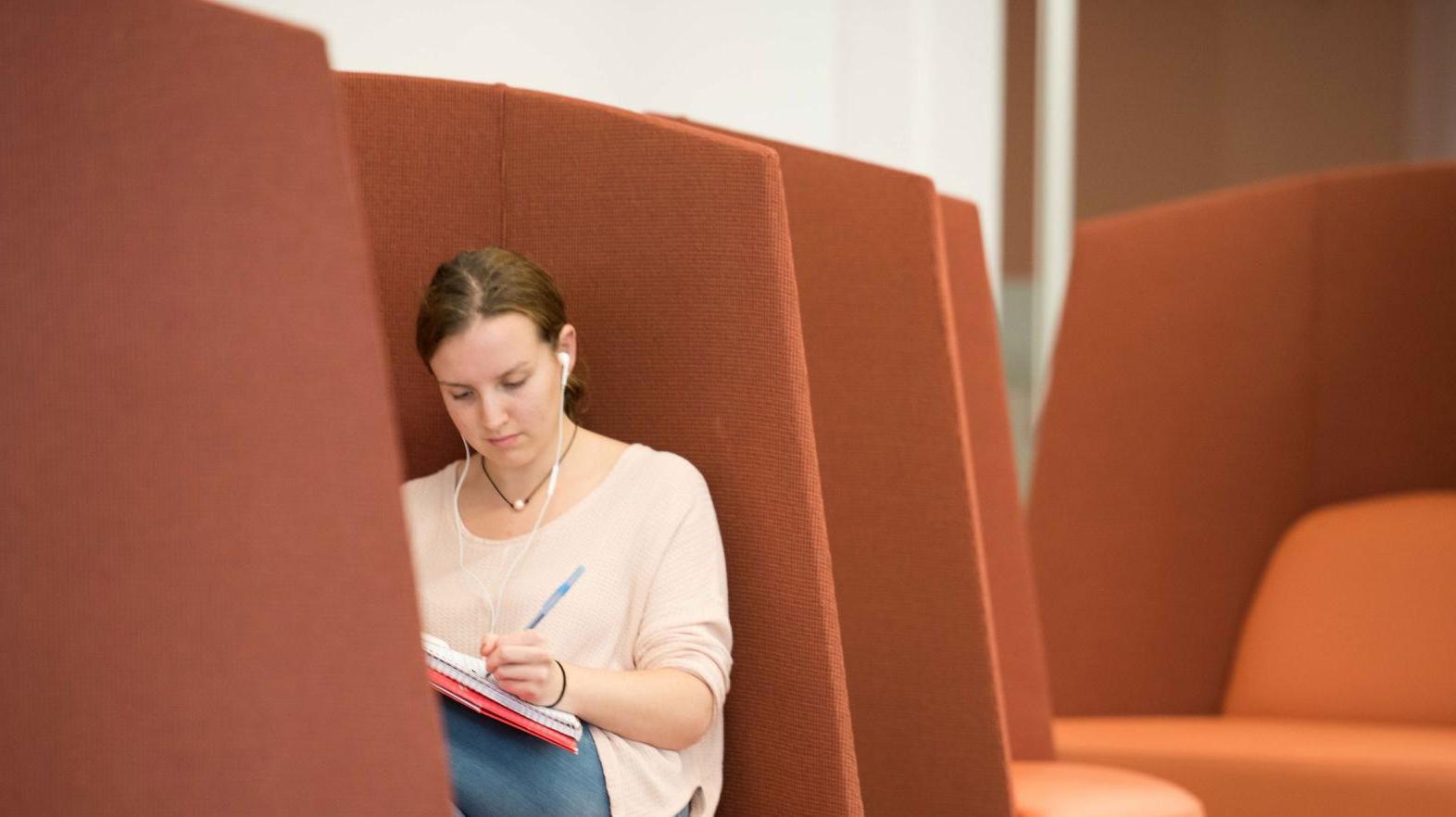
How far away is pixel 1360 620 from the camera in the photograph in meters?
2.45

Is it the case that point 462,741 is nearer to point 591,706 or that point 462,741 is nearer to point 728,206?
point 591,706

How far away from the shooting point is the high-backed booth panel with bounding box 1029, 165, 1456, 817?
2.46 m

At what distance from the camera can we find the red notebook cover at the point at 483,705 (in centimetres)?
126

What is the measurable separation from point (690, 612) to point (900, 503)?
1.81ft

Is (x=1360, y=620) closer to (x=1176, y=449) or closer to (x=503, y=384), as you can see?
(x=1176, y=449)

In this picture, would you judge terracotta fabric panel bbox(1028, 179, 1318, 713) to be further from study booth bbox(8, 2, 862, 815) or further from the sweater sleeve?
study booth bbox(8, 2, 862, 815)

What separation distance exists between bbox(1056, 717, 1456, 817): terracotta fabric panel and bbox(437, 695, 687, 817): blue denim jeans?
112 cm

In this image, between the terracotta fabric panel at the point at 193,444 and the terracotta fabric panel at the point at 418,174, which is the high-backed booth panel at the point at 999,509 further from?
the terracotta fabric panel at the point at 193,444

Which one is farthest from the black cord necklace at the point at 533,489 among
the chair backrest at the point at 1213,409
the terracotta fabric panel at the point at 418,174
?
the chair backrest at the point at 1213,409

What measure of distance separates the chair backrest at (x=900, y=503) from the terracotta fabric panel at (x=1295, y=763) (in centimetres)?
41

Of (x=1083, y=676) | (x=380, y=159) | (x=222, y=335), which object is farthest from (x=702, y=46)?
(x=222, y=335)

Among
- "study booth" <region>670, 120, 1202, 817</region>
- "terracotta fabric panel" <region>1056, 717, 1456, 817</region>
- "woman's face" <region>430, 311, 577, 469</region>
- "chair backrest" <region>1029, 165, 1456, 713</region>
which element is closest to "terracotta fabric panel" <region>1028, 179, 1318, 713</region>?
"chair backrest" <region>1029, 165, 1456, 713</region>

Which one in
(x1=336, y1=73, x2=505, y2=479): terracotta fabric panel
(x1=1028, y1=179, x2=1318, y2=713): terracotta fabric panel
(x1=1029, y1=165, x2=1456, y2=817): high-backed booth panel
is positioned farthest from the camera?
(x1=1028, y1=179, x2=1318, y2=713): terracotta fabric panel

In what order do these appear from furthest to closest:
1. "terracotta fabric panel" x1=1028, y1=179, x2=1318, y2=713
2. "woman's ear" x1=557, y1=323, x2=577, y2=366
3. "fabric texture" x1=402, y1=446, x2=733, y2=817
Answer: "terracotta fabric panel" x1=1028, y1=179, x2=1318, y2=713, "woman's ear" x1=557, y1=323, x2=577, y2=366, "fabric texture" x1=402, y1=446, x2=733, y2=817
